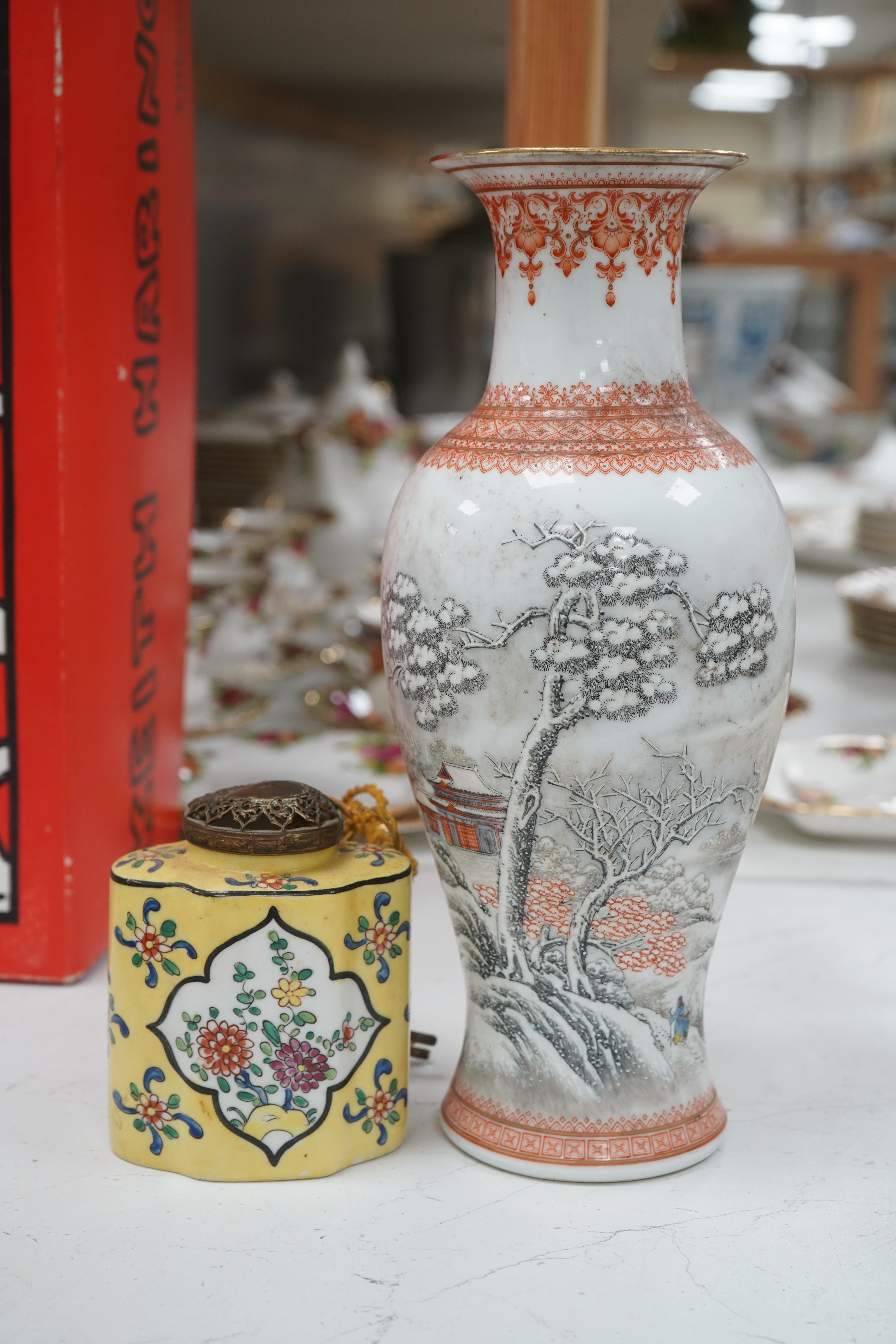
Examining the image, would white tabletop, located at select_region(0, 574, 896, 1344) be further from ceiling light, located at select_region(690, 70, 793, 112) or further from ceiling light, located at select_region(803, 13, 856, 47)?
ceiling light, located at select_region(803, 13, 856, 47)

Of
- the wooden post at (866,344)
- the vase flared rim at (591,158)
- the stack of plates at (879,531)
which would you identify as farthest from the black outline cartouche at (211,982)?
the wooden post at (866,344)

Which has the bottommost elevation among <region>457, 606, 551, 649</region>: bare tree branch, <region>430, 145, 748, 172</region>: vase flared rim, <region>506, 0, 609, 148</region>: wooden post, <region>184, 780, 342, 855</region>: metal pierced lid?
<region>184, 780, 342, 855</region>: metal pierced lid

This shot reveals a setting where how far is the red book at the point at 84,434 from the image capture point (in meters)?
→ 0.83

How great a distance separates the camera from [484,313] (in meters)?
2.28

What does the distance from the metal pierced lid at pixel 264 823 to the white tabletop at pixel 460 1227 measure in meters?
0.16

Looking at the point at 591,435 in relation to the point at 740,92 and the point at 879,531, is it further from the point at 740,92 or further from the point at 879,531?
the point at 740,92

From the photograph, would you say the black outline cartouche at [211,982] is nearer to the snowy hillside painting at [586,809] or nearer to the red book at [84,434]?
the snowy hillside painting at [586,809]

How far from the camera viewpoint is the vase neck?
2.12ft

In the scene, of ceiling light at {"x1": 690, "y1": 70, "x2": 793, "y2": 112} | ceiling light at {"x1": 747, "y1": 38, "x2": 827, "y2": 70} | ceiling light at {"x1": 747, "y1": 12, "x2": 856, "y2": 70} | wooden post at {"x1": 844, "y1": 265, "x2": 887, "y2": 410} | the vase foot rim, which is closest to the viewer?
the vase foot rim

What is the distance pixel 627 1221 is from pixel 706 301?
2353 millimetres

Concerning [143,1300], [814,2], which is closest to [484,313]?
[143,1300]

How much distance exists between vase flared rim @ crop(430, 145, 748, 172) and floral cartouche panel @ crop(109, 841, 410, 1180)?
0.33 metres

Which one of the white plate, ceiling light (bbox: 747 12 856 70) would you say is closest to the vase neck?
the white plate

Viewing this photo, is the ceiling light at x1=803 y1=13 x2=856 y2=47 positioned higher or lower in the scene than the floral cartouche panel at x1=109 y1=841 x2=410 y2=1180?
higher
